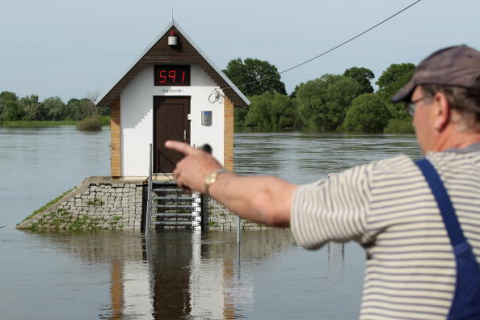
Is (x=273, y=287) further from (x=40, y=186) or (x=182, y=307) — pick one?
(x=40, y=186)

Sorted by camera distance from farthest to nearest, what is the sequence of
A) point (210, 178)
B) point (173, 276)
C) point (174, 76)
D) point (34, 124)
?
point (34, 124) → point (174, 76) → point (173, 276) → point (210, 178)

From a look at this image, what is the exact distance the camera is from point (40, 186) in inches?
1470

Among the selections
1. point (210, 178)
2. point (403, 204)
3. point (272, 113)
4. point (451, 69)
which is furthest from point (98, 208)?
point (272, 113)

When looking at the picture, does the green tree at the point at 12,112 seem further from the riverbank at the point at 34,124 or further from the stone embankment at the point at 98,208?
the stone embankment at the point at 98,208

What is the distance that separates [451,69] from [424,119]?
176mm

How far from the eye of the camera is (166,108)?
76.9ft

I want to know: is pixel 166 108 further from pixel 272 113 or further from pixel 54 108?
pixel 54 108

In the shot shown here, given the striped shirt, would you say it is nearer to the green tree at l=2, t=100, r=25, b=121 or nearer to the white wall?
the white wall

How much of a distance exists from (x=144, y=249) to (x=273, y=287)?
5.10m

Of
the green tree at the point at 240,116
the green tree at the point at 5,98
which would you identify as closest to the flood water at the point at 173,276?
the green tree at the point at 240,116

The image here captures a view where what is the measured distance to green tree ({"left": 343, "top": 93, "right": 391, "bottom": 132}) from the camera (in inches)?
4719

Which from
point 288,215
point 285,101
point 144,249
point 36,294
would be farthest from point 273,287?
point 285,101

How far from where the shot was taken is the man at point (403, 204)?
2.32 meters

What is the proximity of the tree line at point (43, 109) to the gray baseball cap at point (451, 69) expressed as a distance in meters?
158
